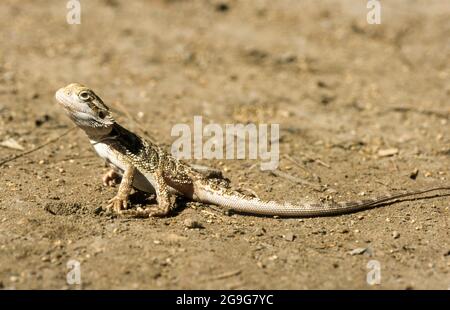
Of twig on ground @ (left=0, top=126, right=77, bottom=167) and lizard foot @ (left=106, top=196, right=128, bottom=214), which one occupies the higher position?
twig on ground @ (left=0, top=126, right=77, bottom=167)

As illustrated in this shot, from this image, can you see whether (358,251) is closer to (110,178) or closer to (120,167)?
(120,167)

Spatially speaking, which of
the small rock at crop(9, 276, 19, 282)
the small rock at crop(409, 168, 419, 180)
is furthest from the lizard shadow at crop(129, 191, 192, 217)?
the small rock at crop(409, 168, 419, 180)

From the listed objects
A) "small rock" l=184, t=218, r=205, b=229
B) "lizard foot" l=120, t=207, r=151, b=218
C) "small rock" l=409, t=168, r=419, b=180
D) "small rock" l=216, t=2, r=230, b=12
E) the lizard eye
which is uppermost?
"small rock" l=216, t=2, r=230, b=12

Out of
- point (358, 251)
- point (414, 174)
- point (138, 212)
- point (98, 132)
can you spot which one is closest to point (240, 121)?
point (414, 174)

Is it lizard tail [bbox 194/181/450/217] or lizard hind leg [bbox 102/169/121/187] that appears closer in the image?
lizard tail [bbox 194/181/450/217]

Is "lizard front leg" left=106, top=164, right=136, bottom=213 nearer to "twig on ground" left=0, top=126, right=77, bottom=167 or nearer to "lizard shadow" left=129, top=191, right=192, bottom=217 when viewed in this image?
"lizard shadow" left=129, top=191, right=192, bottom=217

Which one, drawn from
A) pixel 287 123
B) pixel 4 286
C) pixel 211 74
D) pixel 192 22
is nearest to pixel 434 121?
pixel 287 123

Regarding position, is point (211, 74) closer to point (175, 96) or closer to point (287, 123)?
point (175, 96)
